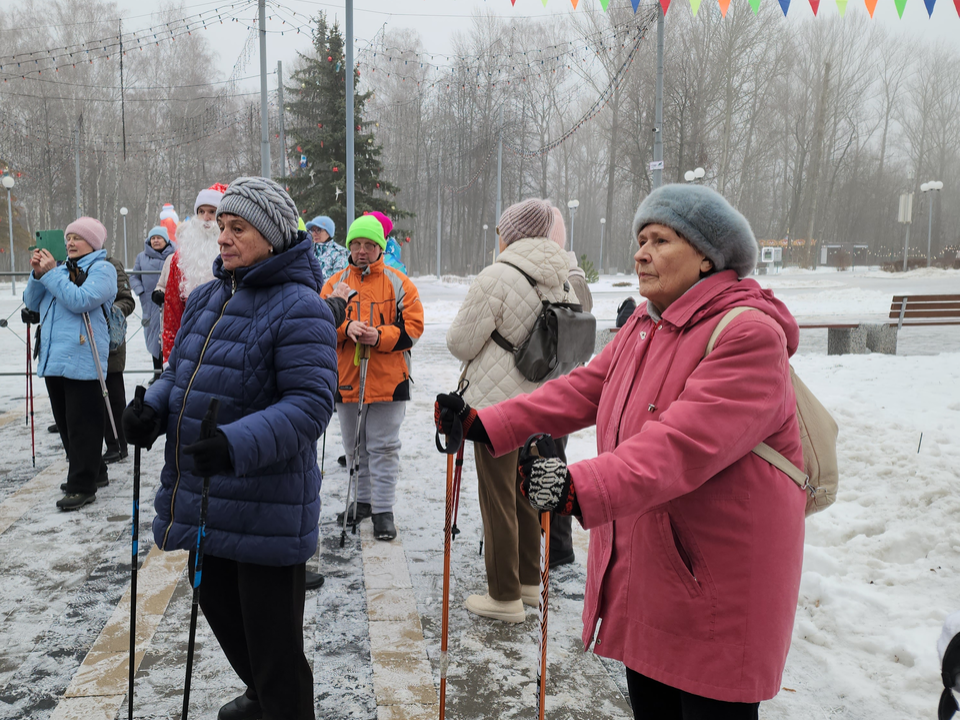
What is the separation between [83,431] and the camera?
16.8 feet

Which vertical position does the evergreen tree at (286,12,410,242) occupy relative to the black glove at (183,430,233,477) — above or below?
above

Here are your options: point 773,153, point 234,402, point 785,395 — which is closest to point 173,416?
point 234,402

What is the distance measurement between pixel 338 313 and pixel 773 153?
55.1 meters

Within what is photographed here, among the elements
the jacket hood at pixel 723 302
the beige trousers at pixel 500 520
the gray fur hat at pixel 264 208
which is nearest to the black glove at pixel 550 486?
the jacket hood at pixel 723 302

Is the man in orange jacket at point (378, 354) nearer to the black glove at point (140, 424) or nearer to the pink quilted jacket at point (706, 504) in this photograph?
the black glove at point (140, 424)

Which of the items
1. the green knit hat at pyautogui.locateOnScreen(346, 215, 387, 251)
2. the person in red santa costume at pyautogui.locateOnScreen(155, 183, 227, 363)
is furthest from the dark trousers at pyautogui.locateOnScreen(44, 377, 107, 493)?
the green knit hat at pyautogui.locateOnScreen(346, 215, 387, 251)

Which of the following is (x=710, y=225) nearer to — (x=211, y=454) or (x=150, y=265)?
(x=211, y=454)

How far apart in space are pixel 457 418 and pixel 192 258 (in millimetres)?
2697

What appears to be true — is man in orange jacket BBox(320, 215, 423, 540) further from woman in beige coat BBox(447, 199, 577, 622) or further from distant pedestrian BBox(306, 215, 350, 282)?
distant pedestrian BBox(306, 215, 350, 282)

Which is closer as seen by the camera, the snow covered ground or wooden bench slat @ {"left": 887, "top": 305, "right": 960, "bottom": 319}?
the snow covered ground

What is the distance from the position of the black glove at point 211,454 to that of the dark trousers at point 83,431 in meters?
3.69

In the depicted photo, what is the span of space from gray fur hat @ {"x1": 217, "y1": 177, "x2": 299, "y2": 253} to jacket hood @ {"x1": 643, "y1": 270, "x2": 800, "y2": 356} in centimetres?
138

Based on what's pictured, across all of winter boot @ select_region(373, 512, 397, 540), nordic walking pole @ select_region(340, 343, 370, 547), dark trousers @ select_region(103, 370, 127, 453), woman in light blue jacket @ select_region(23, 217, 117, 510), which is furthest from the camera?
dark trousers @ select_region(103, 370, 127, 453)

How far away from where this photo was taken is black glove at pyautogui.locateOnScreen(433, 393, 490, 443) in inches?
86.3
